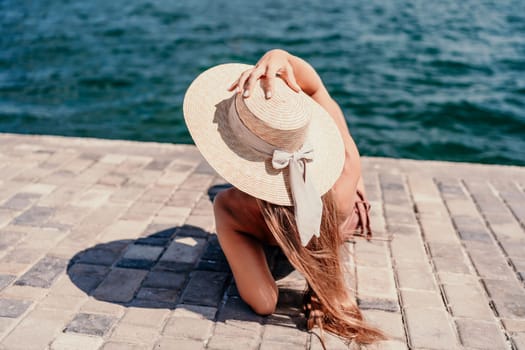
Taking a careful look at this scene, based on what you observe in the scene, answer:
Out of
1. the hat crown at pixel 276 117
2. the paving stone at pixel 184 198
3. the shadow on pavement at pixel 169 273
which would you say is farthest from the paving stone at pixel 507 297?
the paving stone at pixel 184 198

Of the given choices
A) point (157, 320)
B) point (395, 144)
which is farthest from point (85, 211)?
point (395, 144)

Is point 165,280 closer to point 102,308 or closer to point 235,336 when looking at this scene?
point 102,308

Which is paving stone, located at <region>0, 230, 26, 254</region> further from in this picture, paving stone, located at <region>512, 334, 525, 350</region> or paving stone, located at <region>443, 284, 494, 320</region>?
paving stone, located at <region>512, 334, 525, 350</region>

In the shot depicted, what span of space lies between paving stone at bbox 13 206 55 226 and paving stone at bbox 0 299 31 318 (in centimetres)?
89

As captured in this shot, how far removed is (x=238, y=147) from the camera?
268cm

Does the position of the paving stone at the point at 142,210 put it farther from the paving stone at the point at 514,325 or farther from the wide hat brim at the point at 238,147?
the paving stone at the point at 514,325

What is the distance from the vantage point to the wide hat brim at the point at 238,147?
2.63m

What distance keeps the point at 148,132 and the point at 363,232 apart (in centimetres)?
431

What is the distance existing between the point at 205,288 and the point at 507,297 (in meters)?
1.69

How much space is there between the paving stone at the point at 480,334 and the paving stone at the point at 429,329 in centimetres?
6

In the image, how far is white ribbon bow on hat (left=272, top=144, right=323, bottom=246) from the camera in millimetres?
2592

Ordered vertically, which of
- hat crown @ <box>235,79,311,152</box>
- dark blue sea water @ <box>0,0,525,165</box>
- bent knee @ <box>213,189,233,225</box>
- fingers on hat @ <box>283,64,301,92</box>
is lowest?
dark blue sea water @ <box>0,0,525,165</box>

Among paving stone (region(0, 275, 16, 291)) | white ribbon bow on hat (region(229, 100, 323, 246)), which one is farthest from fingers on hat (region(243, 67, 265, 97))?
paving stone (region(0, 275, 16, 291))

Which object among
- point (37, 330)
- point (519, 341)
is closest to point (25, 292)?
point (37, 330)
